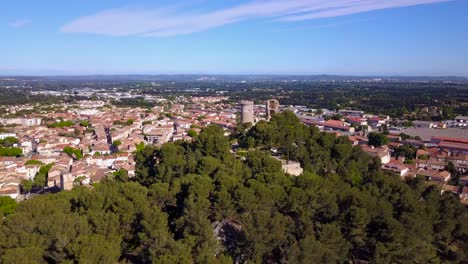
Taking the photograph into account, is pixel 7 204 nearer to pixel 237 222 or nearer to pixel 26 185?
pixel 26 185

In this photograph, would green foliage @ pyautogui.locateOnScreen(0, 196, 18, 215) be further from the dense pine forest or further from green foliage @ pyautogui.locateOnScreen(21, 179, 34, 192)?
the dense pine forest

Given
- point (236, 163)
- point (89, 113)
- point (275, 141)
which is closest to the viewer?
Result: point (236, 163)

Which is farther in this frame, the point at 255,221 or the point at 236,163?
the point at 236,163

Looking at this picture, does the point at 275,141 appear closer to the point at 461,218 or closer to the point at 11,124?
the point at 461,218

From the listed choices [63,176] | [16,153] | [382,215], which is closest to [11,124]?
[16,153]

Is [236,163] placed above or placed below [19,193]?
above

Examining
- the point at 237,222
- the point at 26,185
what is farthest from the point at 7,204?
the point at 237,222

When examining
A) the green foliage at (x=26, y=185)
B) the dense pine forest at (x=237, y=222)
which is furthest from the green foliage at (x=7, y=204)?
the dense pine forest at (x=237, y=222)

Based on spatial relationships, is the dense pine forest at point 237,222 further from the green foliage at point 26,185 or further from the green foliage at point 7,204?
the green foliage at point 26,185

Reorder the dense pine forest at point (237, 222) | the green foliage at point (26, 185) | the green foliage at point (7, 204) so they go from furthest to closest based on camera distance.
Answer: the green foliage at point (26, 185) < the green foliage at point (7, 204) < the dense pine forest at point (237, 222)
